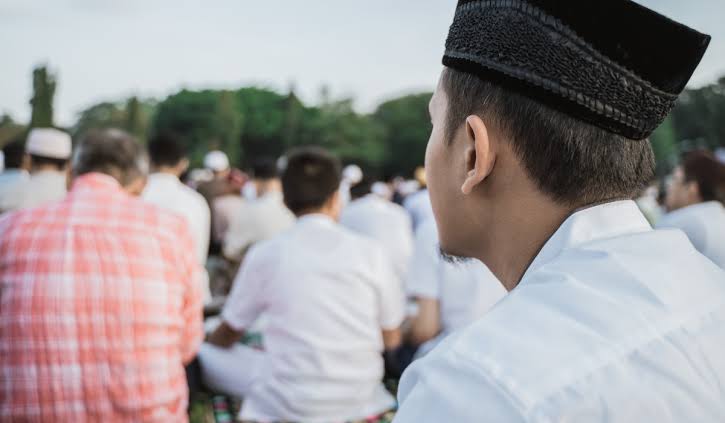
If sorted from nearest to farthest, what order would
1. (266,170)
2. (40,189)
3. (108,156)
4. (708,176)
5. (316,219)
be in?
1. (108,156)
2. (316,219)
3. (708,176)
4. (40,189)
5. (266,170)

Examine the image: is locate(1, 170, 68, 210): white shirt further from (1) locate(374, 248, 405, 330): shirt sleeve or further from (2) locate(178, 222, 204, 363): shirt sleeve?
(1) locate(374, 248, 405, 330): shirt sleeve

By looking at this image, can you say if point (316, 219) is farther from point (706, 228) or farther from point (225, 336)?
point (706, 228)

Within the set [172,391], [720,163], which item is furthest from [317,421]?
[720,163]

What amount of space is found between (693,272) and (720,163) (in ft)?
12.8

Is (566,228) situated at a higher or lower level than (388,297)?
higher

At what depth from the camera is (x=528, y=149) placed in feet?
3.32

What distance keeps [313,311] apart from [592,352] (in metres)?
2.49

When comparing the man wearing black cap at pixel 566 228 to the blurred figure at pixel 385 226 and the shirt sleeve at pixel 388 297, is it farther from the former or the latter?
the blurred figure at pixel 385 226

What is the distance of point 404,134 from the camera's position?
201 ft

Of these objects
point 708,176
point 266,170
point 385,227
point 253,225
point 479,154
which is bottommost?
point 253,225

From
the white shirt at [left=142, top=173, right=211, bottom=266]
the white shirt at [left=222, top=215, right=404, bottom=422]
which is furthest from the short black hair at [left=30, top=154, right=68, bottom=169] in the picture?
the white shirt at [left=222, top=215, right=404, bottom=422]

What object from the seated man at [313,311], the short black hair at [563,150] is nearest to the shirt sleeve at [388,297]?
the seated man at [313,311]

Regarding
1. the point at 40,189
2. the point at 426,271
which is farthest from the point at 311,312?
the point at 40,189

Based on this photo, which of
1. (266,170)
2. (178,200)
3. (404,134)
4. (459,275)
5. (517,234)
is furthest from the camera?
(404,134)
